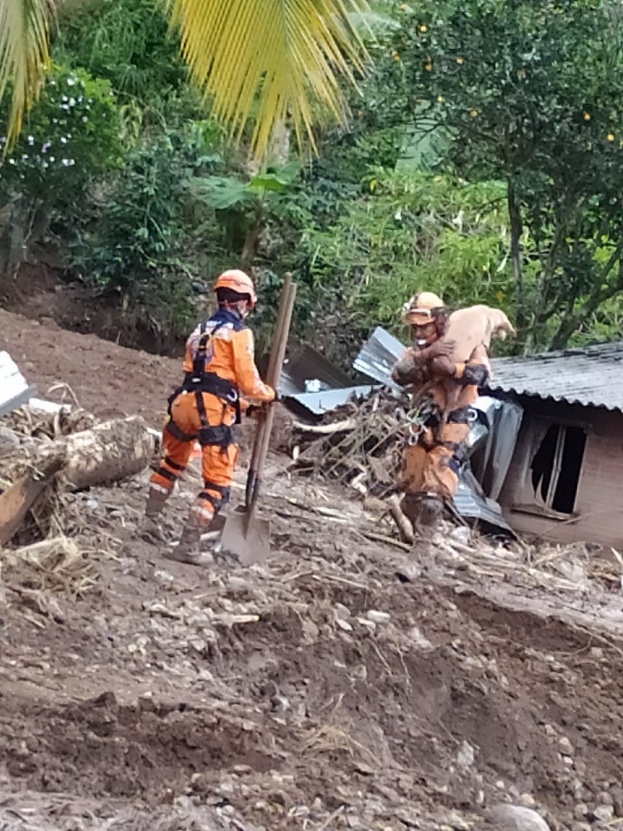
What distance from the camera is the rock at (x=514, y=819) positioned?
3.95 metres

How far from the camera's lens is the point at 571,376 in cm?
1254

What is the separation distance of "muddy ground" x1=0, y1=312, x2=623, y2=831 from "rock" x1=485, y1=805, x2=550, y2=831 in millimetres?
105

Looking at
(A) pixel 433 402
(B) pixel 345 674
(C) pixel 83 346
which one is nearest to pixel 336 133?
(C) pixel 83 346

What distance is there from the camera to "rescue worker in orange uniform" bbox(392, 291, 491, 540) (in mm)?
7992

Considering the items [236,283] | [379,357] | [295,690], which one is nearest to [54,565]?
[295,690]

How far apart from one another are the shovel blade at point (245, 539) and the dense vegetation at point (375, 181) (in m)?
7.02

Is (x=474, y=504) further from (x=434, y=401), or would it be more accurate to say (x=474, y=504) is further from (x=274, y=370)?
(x=274, y=370)

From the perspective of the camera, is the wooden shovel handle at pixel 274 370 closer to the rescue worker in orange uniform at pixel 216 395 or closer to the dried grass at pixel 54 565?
the rescue worker in orange uniform at pixel 216 395

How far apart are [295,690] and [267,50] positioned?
2.99 meters

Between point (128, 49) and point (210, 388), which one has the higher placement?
point (128, 49)

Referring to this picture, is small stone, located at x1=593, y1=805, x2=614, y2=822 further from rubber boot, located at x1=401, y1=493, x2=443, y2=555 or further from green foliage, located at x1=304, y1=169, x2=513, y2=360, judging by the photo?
green foliage, located at x1=304, y1=169, x2=513, y2=360

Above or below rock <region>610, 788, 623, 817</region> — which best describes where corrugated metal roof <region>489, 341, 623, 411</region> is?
above

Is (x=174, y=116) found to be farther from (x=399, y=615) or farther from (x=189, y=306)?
(x=399, y=615)

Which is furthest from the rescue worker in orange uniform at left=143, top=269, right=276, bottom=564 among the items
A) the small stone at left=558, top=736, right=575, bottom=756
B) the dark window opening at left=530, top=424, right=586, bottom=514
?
the dark window opening at left=530, top=424, right=586, bottom=514
